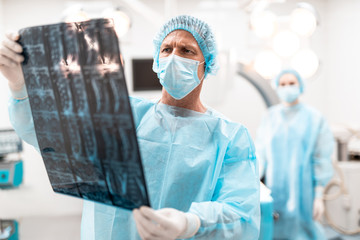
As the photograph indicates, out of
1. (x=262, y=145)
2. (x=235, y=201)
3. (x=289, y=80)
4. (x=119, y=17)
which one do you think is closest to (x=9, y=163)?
(x=119, y=17)

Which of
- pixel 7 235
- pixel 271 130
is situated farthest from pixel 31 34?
pixel 271 130

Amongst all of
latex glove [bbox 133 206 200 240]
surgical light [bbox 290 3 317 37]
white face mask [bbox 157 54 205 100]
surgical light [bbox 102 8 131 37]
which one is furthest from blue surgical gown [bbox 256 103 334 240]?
latex glove [bbox 133 206 200 240]

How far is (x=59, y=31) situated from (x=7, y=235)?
1.12 m

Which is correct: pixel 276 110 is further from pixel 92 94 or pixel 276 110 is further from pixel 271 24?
pixel 92 94

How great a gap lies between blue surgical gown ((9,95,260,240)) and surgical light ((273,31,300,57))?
1.56 meters

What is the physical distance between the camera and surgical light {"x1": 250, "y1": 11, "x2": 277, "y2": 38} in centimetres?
222

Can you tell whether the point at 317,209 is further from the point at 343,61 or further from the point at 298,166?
the point at 343,61

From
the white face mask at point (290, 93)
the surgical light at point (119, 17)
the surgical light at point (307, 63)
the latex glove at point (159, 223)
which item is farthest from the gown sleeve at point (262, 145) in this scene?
the latex glove at point (159, 223)

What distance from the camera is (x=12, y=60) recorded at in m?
0.81

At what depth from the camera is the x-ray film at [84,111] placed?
0.64 m

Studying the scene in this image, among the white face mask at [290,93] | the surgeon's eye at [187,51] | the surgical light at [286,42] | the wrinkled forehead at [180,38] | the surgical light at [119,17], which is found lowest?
the white face mask at [290,93]

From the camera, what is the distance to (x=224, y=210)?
0.79 m

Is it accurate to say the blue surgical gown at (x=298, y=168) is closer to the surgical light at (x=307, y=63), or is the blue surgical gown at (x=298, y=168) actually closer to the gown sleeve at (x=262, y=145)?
the gown sleeve at (x=262, y=145)

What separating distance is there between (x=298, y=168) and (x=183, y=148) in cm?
169
